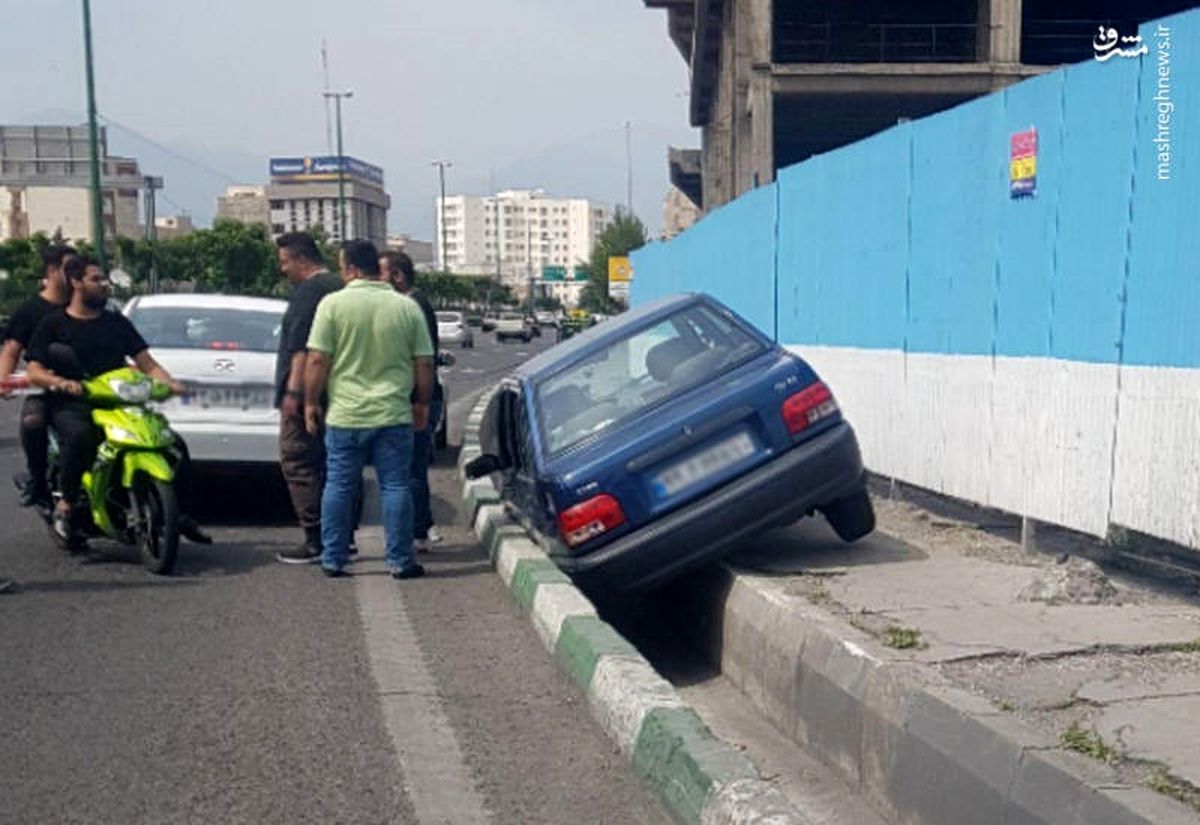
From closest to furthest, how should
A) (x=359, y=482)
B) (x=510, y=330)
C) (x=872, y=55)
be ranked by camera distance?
1. (x=359, y=482)
2. (x=872, y=55)
3. (x=510, y=330)

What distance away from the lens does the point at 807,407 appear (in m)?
6.37

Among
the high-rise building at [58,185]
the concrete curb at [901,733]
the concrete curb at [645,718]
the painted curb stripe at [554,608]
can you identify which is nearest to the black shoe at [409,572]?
the concrete curb at [645,718]

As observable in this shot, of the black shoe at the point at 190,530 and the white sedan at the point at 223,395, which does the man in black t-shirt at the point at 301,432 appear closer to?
the black shoe at the point at 190,530

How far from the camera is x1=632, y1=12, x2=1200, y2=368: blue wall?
5.35m

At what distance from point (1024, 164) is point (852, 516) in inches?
75.9

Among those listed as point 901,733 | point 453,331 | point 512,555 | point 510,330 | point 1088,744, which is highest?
point 1088,744

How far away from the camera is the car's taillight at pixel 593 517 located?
19.9 ft

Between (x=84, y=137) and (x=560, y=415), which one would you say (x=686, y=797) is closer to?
(x=560, y=415)

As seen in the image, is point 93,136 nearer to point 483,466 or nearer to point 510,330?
point 483,466

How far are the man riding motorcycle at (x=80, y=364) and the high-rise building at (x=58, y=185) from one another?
32459 mm

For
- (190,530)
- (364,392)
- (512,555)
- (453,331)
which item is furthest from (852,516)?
(453,331)

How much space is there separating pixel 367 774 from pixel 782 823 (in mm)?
1464

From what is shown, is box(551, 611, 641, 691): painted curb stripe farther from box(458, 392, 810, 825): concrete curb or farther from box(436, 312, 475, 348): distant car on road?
box(436, 312, 475, 348): distant car on road

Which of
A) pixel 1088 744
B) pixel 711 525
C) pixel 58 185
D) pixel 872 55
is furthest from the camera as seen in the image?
pixel 58 185
